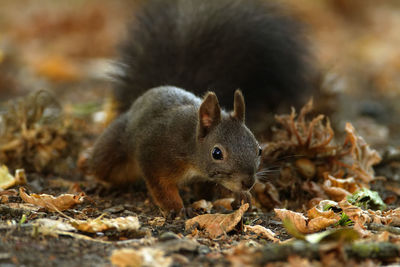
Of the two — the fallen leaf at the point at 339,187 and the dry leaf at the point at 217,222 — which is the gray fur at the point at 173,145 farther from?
the fallen leaf at the point at 339,187

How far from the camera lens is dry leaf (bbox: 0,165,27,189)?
344 cm

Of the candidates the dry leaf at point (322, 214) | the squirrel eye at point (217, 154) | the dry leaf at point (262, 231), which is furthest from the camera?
the squirrel eye at point (217, 154)

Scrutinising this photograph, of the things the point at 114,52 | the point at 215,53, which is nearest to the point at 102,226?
the point at 215,53

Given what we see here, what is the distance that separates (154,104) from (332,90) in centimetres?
225

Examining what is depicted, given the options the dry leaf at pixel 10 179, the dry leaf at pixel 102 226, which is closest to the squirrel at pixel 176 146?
the dry leaf at pixel 10 179

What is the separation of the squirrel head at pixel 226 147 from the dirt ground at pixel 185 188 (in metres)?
0.25

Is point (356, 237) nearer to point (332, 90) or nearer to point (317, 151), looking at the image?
point (317, 151)

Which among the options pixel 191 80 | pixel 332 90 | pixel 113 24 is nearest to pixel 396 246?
pixel 191 80

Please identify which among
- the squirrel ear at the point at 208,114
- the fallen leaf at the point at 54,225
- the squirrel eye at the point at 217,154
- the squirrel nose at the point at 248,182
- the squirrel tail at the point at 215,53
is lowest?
the fallen leaf at the point at 54,225

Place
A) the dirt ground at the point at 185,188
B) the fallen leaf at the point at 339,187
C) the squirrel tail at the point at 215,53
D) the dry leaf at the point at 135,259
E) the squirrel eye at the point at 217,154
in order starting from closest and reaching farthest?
the dry leaf at the point at 135,259
the dirt ground at the point at 185,188
the squirrel eye at the point at 217,154
the fallen leaf at the point at 339,187
the squirrel tail at the point at 215,53

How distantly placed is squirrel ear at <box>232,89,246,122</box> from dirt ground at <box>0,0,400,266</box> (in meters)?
0.63

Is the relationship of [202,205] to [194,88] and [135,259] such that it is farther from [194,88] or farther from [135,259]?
[135,259]

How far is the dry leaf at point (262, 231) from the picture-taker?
2.70 metres

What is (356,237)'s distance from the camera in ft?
7.61
